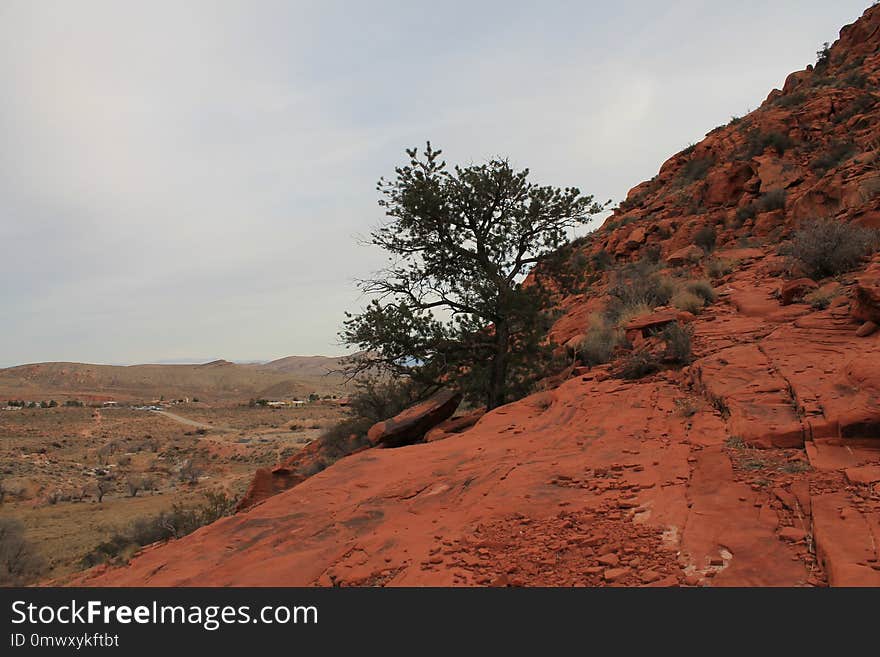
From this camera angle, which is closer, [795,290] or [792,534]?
[792,534]

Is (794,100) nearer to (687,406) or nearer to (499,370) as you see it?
(499,370)

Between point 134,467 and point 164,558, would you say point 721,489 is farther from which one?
point 134,467

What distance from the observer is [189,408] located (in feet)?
184

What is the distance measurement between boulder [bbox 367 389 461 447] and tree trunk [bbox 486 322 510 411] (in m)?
1.00

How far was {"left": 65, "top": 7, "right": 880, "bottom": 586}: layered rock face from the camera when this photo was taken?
3463mm

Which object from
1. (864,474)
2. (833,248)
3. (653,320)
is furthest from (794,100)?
(864,474)

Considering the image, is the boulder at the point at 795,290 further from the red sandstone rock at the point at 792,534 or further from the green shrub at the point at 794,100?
the green shrub at the point at 794,100

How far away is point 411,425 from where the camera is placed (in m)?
10.9

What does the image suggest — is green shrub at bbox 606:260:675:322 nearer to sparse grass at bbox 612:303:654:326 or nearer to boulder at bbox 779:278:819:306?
sparse grass at bbox 612:303:654:326

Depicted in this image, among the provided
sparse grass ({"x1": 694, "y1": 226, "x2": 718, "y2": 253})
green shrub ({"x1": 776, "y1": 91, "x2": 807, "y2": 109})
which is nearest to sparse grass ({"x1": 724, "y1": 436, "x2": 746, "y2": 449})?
sparse grass ({"x1": 694, "y1": 226, "x2": 718, "y2": 253})

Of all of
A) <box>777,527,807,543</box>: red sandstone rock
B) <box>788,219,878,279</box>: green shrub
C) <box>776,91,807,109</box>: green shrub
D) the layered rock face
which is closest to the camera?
<box>777,527,807,543</box>: red sandstone rock

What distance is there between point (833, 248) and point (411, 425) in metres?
8.80
